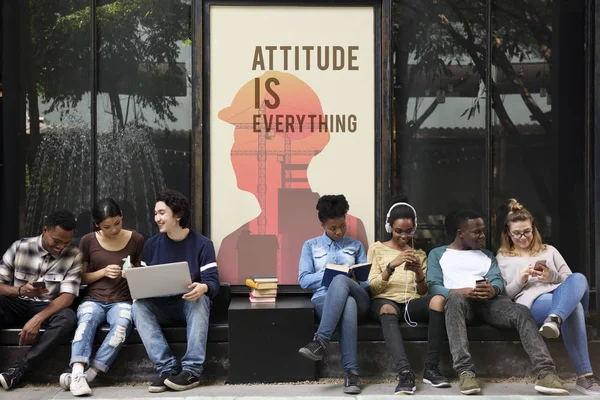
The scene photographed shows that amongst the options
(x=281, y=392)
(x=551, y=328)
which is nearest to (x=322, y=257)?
(x=281, y=392)

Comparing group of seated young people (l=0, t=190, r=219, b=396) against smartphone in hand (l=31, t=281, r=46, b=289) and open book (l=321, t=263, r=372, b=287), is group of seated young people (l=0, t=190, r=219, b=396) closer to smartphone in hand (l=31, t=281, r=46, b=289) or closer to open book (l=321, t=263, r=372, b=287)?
Result: smartphone in hand (l=31, t=281, r=46, b=289)

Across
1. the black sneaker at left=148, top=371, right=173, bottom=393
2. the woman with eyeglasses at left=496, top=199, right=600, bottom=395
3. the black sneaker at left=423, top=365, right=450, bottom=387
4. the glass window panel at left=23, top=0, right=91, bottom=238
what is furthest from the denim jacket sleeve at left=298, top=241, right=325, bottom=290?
the glass window panel at left=23, top=0, right=91, bottom=238

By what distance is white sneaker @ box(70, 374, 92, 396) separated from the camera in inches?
231

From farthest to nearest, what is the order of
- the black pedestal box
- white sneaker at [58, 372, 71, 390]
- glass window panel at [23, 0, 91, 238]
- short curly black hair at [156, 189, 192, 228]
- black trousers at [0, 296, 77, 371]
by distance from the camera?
glass window panel at [23, 0, 91, 238] < short curly black hair at [156, 189, 192, 228] < the black pedestal box < black trousers at [0, 296, 77, 371] < white sneaker at [58, 372, 71, 390]

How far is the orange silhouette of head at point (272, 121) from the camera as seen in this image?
7.12 meters

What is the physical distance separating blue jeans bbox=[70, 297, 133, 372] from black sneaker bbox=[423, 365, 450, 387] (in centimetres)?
237

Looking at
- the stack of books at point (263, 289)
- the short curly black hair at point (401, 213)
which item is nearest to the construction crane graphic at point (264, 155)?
the stack of books at point (263, 289)

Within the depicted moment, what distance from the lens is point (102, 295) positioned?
Result: 21.2ft

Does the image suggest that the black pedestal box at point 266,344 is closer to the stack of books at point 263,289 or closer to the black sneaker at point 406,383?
the stack of books at point 263,289

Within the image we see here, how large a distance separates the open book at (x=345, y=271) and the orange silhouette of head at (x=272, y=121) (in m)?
1.18

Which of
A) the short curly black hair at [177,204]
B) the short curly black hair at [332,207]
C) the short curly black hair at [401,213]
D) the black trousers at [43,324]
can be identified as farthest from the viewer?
the short curly black hair at [332,207]

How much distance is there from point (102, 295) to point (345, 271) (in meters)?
2.00

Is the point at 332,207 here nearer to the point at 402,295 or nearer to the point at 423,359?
the point at 402,295

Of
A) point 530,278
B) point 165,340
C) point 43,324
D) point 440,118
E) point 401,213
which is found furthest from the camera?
point 440,118
